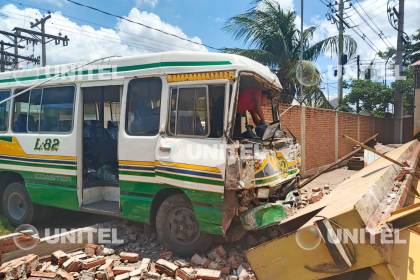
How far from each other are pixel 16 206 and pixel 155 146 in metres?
3.59

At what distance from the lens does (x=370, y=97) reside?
25.0 meters

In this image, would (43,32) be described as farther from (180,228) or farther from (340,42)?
(180,228)

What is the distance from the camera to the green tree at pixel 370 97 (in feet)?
81.6

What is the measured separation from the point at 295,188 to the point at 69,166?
140 inches

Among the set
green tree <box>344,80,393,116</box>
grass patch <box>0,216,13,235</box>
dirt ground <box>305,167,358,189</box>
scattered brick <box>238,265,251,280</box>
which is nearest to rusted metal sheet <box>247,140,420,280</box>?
scattered brick <box>238,265,251,280</box>

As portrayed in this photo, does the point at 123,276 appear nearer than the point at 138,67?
Yes

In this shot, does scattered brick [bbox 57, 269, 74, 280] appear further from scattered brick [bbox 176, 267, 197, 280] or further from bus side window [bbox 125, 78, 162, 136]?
bus side window [bbox 125, 78, 162, 136]

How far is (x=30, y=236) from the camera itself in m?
5.08

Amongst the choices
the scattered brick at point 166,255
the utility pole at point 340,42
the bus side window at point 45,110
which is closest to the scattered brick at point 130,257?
the scattered brick at point 166,255

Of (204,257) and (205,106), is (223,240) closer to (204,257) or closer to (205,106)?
(204,257)

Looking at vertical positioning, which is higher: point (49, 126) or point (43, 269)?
point (49, 126)

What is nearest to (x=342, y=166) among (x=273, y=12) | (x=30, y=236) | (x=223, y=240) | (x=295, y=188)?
(x=273, y=12)

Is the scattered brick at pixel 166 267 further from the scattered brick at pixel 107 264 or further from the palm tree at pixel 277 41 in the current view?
the palm tree at pixel 277 41

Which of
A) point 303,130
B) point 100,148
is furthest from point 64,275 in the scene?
point 303,130
